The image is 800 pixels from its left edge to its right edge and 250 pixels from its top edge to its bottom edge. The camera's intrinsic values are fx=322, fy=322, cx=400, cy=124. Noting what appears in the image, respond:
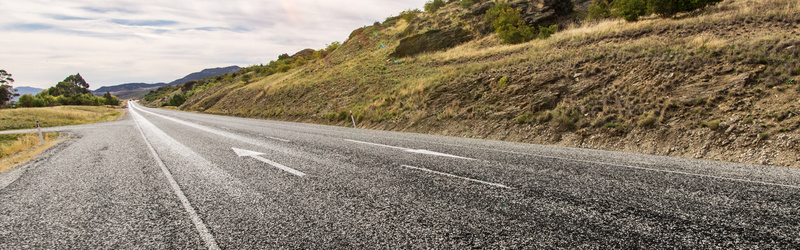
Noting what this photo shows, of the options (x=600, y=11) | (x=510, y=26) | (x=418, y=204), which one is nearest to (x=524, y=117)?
(x=418, y=204)

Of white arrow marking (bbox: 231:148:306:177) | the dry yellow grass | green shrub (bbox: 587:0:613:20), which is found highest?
green shrub (bbox: 587:0:613:20)

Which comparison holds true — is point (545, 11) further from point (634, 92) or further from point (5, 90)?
point (5, 90)

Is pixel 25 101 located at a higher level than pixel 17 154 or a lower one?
higher

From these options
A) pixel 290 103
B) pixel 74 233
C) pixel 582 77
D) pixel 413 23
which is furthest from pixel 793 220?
pixel 413 23

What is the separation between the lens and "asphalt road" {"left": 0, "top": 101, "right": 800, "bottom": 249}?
128 inches

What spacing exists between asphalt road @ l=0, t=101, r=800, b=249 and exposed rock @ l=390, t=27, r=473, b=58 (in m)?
23.2

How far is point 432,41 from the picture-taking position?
30344 mm

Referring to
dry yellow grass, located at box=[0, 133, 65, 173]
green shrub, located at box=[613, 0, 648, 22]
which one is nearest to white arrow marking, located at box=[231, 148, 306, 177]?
dry yellow grass, located at box=[0, 133, 65, 173]

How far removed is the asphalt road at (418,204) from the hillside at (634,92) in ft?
6.78

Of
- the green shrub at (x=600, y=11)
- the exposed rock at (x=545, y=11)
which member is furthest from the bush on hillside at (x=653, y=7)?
the exposed rock at (x=545, y=11)

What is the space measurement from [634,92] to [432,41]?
71.0 ft

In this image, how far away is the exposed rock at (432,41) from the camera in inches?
1147

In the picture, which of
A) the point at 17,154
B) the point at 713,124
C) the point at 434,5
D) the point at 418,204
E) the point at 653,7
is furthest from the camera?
the point at 434,5

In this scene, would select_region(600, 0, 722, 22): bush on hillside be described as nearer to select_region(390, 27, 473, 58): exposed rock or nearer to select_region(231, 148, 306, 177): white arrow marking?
select_region(390, 27, 473, 58): exposed rock
